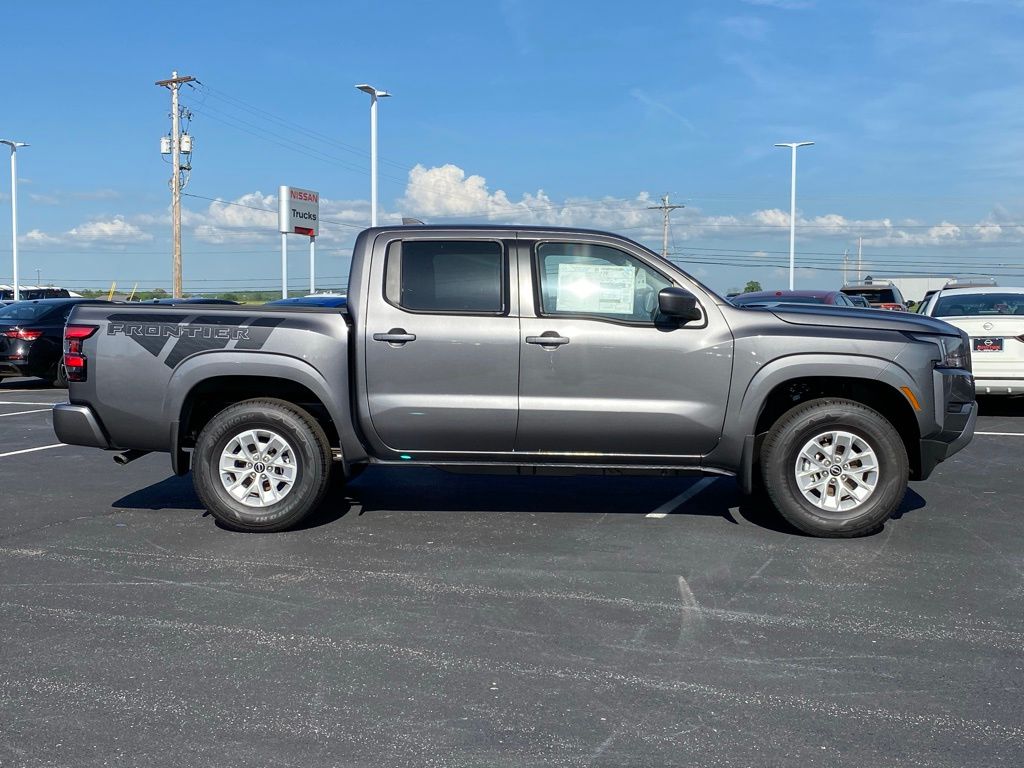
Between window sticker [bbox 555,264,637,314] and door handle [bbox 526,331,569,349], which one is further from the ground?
window sticker [bbox 555,264,637,314]

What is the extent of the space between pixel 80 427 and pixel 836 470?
4.93m

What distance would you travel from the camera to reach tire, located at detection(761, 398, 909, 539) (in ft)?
20.8

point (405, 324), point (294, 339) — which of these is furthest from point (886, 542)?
point (294, 339)

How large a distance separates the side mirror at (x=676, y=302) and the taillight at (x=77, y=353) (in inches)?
146

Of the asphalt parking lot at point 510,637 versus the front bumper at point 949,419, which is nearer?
the asphalt parking lot at point 510,637

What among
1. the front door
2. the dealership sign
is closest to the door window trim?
the front door

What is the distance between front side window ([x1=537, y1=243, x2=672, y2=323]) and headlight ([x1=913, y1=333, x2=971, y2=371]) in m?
Result: 1.76

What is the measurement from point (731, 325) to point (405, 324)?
6.82 ft

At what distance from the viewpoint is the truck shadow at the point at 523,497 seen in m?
7.26

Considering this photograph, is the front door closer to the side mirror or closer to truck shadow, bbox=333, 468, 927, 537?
the side mirror

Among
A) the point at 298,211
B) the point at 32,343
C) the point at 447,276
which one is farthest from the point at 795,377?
the point at 298,211

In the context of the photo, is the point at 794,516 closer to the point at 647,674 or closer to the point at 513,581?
the point at 513,581

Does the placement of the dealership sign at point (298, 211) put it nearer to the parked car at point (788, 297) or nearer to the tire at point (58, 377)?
the tire at point (58, 377)

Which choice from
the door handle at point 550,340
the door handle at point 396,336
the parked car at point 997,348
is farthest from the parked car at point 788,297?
the door handle at point 396,336
